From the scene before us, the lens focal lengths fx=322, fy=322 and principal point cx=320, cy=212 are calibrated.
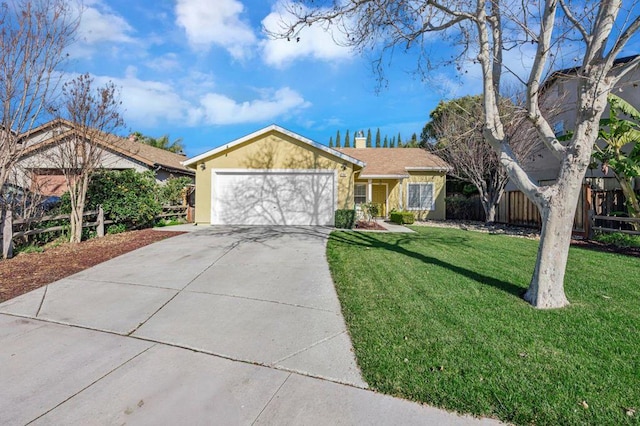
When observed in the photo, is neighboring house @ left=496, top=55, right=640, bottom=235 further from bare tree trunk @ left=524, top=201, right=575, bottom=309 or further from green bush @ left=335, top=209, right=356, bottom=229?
bare tree trunk @ left=524, top=201, right=575, bottom=309

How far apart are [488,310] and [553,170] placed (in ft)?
47.4

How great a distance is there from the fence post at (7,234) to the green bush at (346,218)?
9.98 metres

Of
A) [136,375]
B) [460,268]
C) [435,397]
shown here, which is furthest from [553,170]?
[136,375]

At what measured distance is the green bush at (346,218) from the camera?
43.7ft

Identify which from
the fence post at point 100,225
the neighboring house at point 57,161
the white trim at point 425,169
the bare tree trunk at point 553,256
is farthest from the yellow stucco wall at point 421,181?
the bare tree trunk at point 553,256

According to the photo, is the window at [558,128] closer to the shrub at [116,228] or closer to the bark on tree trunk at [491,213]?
the bark on tree trunk at [491,213]

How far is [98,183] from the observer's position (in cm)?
1077

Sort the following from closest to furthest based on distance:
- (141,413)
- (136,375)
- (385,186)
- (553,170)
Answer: (141,413) → (136,375) → (553,170) → (385,186)

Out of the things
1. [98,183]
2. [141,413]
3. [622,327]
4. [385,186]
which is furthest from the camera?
[385,186]

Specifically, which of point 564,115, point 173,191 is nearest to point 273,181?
point 173,191

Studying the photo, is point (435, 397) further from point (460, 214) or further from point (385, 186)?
point (460, 214)

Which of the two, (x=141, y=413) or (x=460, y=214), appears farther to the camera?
(x=460, y=214)

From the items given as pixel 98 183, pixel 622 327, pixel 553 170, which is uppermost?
pixel 553 170

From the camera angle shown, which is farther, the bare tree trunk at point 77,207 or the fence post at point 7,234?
the bare tree trunk at point 77,207
